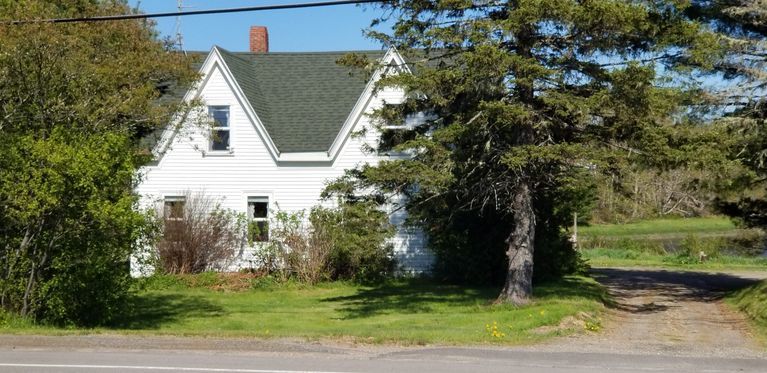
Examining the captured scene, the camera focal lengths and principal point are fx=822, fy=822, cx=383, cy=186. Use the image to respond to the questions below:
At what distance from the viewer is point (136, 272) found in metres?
25.5

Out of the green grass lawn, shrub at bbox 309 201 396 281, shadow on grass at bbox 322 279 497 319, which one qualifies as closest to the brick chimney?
shrub at bbox 309 201 396 281

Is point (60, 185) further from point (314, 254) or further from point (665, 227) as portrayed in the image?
point (665, 227)

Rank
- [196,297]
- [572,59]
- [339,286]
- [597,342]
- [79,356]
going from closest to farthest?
[79,356]
[597,342]
[572,59]
[196,297]
[339,286]

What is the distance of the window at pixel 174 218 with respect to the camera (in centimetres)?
2384

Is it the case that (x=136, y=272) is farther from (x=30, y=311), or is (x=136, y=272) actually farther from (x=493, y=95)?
(x=493, y=95)

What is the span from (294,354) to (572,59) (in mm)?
8646

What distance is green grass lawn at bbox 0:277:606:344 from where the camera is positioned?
44.6ft

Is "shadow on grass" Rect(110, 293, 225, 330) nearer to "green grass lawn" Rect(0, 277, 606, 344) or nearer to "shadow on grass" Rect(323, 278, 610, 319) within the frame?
"green grass lawn" Rect(0, 277, 606, 344)

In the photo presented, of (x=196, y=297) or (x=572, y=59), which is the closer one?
(x=572, y=59)

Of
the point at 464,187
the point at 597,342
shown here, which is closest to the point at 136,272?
the point at 464,187

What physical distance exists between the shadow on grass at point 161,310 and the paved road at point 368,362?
223 inches

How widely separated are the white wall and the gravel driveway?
9.13 meters

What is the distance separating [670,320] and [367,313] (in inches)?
253

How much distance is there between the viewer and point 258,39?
1300 inches
